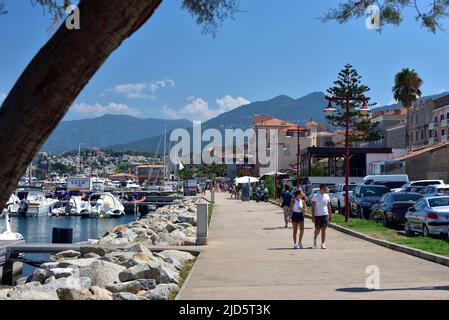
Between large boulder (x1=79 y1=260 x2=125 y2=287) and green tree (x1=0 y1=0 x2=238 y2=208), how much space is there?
7889mm

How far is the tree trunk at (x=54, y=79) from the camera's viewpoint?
4.82 meters

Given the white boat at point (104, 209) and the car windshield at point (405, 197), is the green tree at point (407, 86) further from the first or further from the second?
the car windshield at point (405, 197)

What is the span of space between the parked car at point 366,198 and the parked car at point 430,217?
9077mm

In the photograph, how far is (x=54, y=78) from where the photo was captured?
4.88 meters

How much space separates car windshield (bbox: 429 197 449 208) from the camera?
21.5m

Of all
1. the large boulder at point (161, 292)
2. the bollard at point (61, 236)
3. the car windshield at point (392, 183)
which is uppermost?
the car windshield at point (392, 183)

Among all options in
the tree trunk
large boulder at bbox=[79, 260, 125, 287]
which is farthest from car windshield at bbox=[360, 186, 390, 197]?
the tree trunk

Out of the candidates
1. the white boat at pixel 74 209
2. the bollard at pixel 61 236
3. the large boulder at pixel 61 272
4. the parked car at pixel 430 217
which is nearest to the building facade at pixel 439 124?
the white boat at pixel 74 209

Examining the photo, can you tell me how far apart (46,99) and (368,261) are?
38.4 feet

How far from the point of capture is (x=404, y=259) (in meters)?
15.5

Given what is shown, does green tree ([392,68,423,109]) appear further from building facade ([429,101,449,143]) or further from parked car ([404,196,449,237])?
parked car ([404,196,449,237])

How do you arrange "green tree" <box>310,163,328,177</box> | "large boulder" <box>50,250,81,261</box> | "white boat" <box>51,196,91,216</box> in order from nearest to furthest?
"large boulder" <box>50,250,81,261</box> < "white boat" <box>51,196,91,216</box> < "green tree" <box>310,163,328,177</box>
